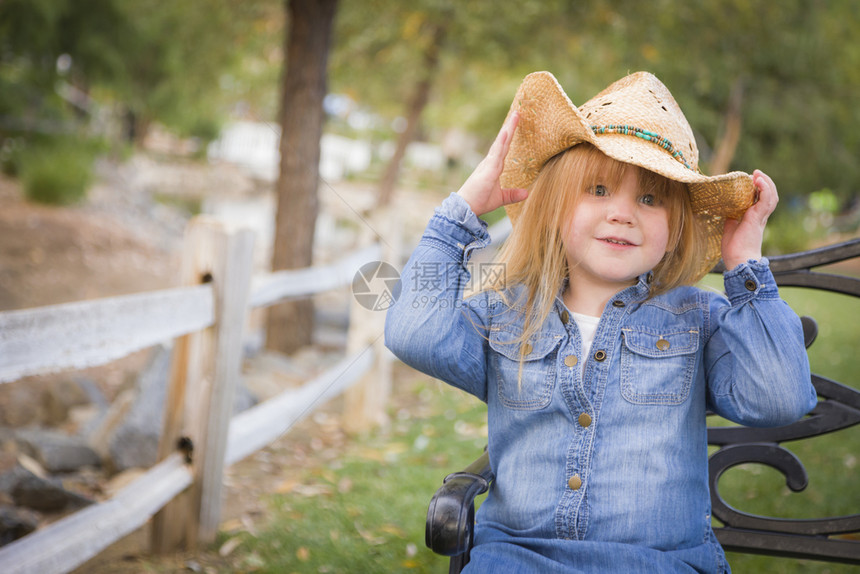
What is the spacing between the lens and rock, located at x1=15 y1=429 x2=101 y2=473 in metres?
3.35

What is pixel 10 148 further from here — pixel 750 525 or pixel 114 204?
pixel 750 525

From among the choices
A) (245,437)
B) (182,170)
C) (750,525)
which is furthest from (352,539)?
(182,170)

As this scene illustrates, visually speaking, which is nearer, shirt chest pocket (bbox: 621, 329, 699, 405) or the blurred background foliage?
shirt chest pocket (bbox: 621, 329, 699, 405)

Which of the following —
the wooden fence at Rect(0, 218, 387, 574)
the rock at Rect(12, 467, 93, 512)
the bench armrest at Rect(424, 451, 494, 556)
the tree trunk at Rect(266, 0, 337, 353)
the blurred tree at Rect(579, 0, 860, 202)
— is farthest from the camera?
the blurred tree at Rect(579, 0, 860, 202)

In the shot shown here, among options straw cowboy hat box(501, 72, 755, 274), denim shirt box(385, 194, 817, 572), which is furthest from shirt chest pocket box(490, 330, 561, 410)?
straw cowboy hat box(501, 72, 755, 274)

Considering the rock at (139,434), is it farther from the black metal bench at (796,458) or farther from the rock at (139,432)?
the black metal bench at (796,458)

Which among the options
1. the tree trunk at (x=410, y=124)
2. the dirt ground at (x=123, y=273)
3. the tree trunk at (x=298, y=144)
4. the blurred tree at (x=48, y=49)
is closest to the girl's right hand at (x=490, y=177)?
the dirt ground at (x=123, y=273)

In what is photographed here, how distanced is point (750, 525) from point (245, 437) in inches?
72.1

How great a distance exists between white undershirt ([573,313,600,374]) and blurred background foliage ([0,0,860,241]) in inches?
67.5

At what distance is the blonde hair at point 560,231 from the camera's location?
151 cm

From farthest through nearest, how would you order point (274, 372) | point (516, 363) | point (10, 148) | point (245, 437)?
point (10, 148), point (274, 372), point (245, 437), point (516, 363)

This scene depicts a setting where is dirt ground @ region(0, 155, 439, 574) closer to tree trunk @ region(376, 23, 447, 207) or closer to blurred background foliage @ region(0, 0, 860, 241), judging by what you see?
tree trunk @ region(376, 23, 447, 207)

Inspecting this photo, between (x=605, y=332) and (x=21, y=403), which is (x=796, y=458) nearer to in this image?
(x=605, y=332)

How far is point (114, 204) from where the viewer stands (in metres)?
13.5
